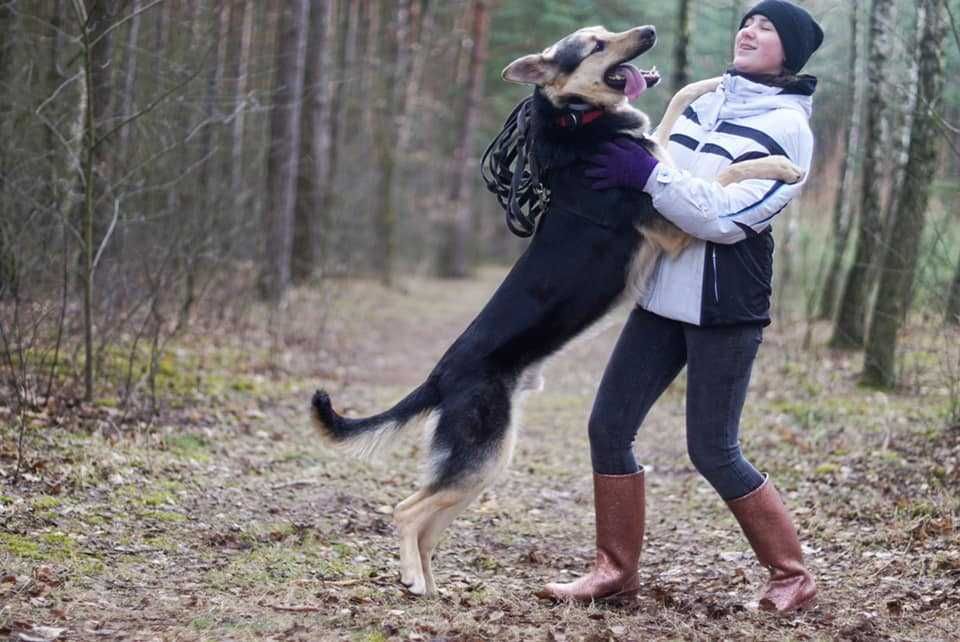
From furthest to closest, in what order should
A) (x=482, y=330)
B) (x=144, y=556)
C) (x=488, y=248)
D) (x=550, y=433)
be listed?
(x=488, y=248), (x=550, y=433), (x=144, y=556), (x=482, y=330)

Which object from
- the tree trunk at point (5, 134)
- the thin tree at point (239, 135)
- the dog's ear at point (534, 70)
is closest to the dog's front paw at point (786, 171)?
the dog's ear at point (534, 70)

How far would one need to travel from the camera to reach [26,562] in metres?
3.61

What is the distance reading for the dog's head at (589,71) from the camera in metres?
3.53

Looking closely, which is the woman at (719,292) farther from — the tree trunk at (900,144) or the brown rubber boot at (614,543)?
the tree trunk at (900,144)

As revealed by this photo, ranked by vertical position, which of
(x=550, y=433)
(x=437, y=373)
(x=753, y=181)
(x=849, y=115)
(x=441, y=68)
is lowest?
(x=550, y=433)

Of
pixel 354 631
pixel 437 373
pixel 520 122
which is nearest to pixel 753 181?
pixel 520 122

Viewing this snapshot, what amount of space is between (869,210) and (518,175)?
6.68 metres

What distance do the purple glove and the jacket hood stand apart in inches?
14.0

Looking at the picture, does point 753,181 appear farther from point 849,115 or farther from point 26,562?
point 849,115

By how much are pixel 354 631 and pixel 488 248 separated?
28.2 m

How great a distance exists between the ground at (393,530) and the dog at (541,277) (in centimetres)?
21

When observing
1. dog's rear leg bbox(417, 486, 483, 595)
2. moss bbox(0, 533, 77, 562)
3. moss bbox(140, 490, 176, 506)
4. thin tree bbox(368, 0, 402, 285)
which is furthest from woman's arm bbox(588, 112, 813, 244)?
thin tree bbox(368, 0, 402, 285)

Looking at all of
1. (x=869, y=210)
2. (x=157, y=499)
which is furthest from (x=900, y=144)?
(x=157, y=499)

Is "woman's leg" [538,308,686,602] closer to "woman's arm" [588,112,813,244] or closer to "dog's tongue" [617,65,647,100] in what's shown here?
"woman's arm" [588,112,813,244]
